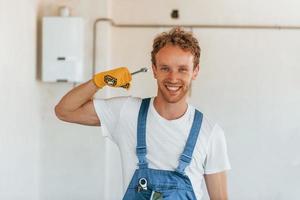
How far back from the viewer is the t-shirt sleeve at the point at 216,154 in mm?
1631

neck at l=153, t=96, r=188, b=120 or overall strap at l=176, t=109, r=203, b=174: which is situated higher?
neck at l=153, t=96, r=188, b=120

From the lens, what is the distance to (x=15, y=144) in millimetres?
2918

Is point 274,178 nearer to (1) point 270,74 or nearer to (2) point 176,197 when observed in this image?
(1) point 270,74

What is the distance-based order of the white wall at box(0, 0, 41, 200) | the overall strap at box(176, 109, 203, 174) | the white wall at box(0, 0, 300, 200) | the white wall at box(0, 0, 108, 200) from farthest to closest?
the white wall at box(0, 0, 300, 200)
the white wall at box(0, 0, 108, 200)
the white wall at box(0, 0, 41, 200)
the overall strap at box(176, 109, 203, 174)

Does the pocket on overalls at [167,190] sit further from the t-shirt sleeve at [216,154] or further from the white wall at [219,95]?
the white wall at [219,95]

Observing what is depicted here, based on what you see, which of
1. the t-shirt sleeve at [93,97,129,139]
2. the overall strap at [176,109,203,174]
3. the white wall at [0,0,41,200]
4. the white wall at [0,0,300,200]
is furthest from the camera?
the white wall at [0,0,300,200]

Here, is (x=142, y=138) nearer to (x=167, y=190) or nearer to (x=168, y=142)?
(x=168, y=142)

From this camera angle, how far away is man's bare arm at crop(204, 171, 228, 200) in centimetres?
167

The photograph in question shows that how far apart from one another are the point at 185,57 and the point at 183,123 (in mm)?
229

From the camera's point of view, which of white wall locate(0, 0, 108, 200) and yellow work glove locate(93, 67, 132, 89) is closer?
yellow work glove locate(93, 67, 132, 89)

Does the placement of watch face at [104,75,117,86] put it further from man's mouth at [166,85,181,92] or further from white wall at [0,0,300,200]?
white wall at [0,0,300,200]

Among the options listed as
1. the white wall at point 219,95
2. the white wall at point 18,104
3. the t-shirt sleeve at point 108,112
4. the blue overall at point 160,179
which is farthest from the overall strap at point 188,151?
the white wall at point 219,95

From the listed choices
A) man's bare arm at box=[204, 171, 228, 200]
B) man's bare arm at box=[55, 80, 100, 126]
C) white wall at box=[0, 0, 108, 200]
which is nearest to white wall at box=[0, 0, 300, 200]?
white wall at box=[0, 0, 108, 200]

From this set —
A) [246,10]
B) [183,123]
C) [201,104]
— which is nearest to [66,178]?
[201,104]
